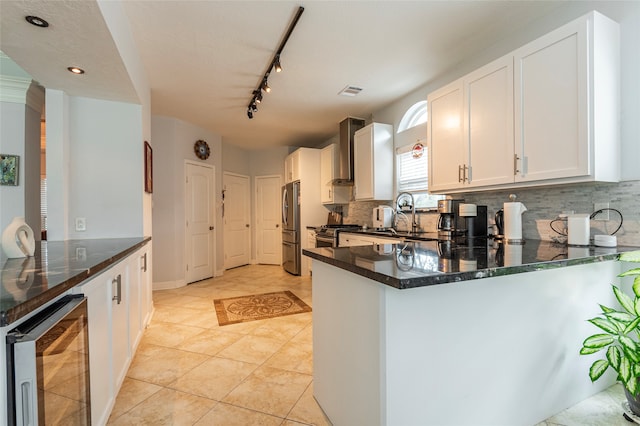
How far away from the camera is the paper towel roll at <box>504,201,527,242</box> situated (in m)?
2.17

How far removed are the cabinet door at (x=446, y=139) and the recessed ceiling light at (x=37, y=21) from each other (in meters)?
2.89

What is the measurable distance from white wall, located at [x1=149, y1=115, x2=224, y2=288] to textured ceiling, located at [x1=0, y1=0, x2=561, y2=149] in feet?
2.88

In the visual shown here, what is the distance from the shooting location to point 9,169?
2.85m

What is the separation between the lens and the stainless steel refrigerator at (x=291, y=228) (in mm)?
5422

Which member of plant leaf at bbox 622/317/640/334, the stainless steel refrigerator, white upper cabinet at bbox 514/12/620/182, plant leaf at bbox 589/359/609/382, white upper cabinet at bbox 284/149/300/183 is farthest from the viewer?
white upper cabinet at bbox 284/149/300/183

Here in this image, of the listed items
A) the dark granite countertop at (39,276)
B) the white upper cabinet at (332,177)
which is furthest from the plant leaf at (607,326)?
the white upper cabinet at (332,177)

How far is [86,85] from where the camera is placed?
2369 millimetres

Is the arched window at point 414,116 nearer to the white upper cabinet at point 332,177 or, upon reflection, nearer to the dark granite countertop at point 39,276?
the white upper cabinet at point 332,177

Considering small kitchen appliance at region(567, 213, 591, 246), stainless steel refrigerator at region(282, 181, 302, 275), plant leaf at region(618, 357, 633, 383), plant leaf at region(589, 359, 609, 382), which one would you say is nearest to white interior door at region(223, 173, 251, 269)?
stainless steel refrigerator at region(282, 181, 302, 275)

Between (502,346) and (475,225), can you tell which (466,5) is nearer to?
(475,225)

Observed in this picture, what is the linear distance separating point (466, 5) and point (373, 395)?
257 centimetres

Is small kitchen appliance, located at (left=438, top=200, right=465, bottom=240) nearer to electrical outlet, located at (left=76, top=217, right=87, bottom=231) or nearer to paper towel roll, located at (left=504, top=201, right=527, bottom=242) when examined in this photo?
paper towel roll, located at (left=504, top=201, right=527, bottom=242)

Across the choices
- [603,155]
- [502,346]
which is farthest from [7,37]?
[603,155]

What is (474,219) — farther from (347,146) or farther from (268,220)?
(268,220)
